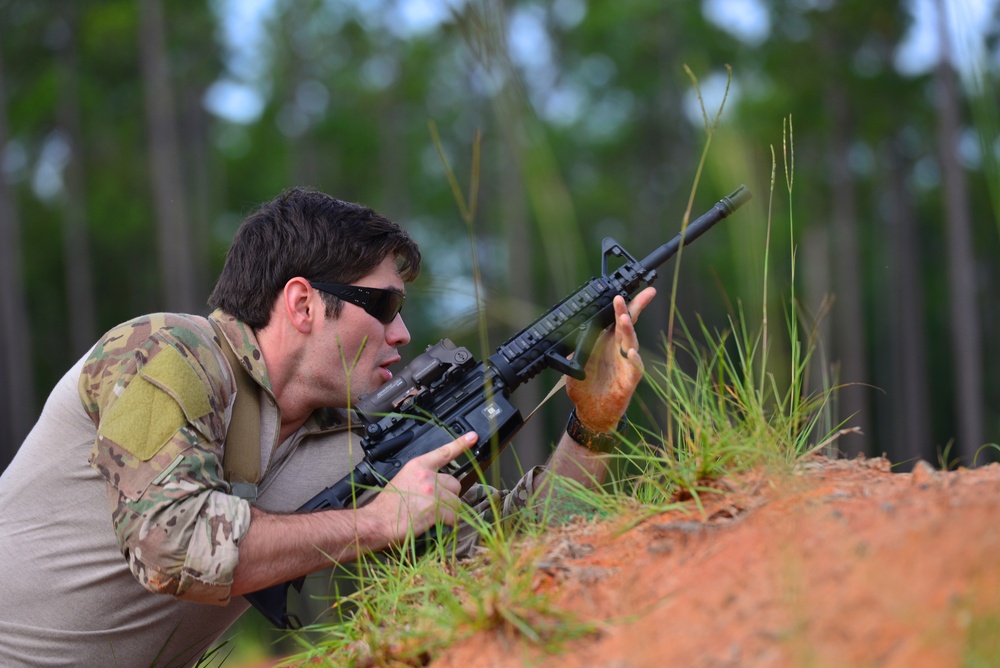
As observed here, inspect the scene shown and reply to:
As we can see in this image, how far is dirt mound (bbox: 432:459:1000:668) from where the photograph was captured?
1574mm

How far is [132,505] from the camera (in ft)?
8.73

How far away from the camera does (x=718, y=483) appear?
244 cm

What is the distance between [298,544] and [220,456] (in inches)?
15.7

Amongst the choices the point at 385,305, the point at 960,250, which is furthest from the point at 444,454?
the point at 960,250

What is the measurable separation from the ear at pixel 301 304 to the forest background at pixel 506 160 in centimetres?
1127

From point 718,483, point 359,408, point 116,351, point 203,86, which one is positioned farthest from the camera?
point 203,86

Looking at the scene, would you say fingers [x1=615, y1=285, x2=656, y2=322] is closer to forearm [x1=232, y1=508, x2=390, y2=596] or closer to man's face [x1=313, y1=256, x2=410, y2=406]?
man's face [x1=313, y1=256, x2=410, y2=406]

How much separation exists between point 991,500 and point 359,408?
6.24ft

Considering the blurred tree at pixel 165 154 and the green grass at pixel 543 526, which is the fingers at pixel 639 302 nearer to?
the green grass at pixel 543 526

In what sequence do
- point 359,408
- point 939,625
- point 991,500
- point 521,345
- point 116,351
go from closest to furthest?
point 939,625 → point 991,500 → point 116,351 → point 359,408 → point 521,345

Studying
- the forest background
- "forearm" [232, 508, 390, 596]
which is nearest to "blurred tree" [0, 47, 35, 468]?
the forest background

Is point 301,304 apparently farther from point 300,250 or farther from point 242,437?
point 242,437

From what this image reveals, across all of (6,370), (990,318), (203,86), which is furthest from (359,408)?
(990,318)

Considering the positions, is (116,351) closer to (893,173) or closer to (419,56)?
(419,56)
